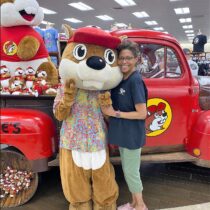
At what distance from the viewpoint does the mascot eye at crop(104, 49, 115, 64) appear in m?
1.99

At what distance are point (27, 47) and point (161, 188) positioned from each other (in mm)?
1814

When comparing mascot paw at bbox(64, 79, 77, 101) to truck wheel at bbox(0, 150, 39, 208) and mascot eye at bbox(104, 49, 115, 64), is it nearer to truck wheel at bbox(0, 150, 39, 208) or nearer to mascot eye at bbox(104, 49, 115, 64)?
mascot eye at bbox(104, 49, 115, 64)

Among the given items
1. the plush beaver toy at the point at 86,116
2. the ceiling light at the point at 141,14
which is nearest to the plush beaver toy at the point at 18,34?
the plush beaver toy at the point at 86,116

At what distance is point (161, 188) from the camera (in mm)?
2785

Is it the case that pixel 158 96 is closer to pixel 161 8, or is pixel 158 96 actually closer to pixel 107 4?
pixel 107 4

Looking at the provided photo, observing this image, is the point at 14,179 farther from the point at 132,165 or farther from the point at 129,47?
the point at 129,47

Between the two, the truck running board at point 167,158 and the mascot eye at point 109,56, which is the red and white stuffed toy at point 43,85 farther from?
the truck running board at point 167,158

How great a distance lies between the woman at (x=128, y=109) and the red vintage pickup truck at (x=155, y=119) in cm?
41

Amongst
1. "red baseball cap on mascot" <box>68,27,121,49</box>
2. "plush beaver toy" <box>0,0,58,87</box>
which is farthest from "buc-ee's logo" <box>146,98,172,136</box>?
"plush beaver toy" <box>0,0,58,87</box>

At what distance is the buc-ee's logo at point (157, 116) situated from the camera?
8.25 ft

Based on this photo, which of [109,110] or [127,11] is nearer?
[109,110]

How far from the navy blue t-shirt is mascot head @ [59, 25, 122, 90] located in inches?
4.0

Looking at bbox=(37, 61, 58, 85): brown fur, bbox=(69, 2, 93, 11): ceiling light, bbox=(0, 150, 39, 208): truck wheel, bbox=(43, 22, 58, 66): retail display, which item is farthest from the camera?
bbox=(69, 2, 93, 11): ceiling light

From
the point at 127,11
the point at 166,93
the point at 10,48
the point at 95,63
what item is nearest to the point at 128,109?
the point at 95,63
